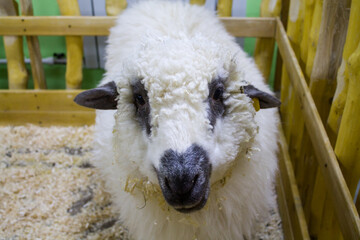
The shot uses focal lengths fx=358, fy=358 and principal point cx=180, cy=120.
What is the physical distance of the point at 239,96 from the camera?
169 cm

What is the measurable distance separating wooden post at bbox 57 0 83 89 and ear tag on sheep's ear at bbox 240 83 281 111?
231 centimetres

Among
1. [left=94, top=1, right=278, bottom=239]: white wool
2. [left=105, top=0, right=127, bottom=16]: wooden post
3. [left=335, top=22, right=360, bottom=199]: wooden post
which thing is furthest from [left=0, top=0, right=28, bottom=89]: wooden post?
[left=335, top=22, right=360, bottom=199]: wooden post

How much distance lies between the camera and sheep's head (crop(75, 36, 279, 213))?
143 cm

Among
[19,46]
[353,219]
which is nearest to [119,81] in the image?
[353,219]

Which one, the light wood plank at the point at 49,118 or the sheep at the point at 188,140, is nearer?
the sheep at the point at 188,140

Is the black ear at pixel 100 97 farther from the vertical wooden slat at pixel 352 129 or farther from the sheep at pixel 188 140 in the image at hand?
the vertical wooden slat at pixel 352 129

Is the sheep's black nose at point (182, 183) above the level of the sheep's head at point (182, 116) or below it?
below

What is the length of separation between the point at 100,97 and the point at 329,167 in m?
1.18

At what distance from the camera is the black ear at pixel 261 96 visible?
177 centimetres

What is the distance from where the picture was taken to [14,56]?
12.2ft

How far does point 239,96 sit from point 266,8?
2.04 metres

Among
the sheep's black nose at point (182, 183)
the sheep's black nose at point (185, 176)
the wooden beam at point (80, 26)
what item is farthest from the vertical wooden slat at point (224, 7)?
the sheep's black nose at point (182, 183)

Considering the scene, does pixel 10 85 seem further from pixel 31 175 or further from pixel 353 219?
pixel 353 219

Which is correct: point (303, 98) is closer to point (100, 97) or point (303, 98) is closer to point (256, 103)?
point (256, 103)
